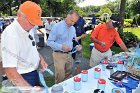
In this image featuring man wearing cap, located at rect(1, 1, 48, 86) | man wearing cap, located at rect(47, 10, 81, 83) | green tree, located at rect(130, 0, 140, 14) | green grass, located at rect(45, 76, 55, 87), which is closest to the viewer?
man wearing cap, located at rect(1, 1, 48, 86)

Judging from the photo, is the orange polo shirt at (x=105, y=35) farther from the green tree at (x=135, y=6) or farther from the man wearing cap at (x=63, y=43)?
the green tree at (x=135, y=6)

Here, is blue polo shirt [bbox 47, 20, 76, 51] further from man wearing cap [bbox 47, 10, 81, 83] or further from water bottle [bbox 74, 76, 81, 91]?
water bottle [bbox 74, 76, 81, 91]

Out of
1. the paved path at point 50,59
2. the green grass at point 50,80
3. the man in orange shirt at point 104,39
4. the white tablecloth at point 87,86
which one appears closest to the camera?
the white tablecloth at point 87,86

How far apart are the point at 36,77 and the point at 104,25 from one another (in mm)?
2209

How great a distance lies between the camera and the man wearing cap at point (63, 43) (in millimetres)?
4175

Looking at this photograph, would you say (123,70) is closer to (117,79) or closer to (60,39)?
(117,79)

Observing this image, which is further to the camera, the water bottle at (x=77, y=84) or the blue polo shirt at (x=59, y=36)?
the blue polo shirt at (x=59, y=36)

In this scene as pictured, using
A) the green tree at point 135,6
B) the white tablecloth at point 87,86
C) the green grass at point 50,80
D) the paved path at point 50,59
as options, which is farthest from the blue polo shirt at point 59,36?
the green tree at point 135,6

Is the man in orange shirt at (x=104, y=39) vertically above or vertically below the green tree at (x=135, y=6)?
above

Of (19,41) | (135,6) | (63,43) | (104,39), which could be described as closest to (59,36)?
(63,43)

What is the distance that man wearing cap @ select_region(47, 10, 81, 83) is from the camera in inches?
164

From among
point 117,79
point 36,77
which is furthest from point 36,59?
point 117,79

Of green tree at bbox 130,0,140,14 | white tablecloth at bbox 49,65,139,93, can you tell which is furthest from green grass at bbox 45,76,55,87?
green tree at bbox 130,0,140,14

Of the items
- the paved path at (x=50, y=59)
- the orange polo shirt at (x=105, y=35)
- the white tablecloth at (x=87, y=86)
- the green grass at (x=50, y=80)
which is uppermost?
the orange polo shirt at (x=105, y=35)
